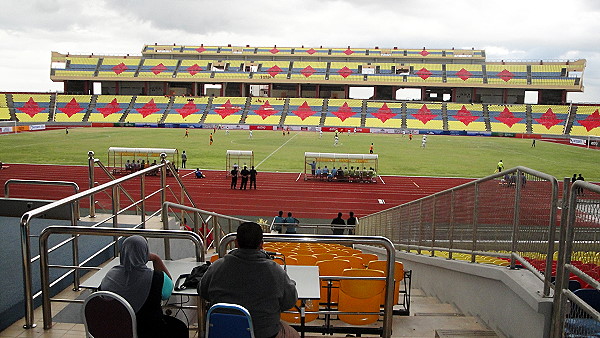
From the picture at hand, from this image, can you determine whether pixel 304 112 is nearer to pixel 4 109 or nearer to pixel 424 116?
pixel 424 116

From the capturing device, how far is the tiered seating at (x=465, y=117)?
232 feet

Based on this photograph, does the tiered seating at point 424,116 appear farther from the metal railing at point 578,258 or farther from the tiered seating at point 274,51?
the metal railing at point 578,258

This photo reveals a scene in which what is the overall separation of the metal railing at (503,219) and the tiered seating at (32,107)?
78.3 m

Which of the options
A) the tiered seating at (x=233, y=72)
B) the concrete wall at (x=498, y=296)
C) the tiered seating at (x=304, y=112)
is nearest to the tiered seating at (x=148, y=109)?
the tiered seating at (x=233, y=72)

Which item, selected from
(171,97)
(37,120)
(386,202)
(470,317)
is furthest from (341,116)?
(470,317)

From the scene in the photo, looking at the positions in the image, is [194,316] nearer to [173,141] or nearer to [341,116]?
[173,141]

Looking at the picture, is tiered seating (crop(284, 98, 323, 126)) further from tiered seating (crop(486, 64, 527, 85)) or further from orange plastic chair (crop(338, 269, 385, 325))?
orange plastic chair (crop(338, 269, 385, 325))

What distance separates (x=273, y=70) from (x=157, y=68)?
22061 millimetres

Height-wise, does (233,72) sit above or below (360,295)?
above

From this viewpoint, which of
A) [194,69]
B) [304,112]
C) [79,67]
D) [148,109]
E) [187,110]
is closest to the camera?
[304,112]

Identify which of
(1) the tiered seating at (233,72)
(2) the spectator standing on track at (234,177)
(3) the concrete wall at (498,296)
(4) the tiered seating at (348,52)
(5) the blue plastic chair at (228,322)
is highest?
(4) the tiered seating at (348,52)

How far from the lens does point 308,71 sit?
90.0 metres

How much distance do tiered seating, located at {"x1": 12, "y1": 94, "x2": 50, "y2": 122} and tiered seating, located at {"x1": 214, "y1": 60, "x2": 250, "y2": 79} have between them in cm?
2838

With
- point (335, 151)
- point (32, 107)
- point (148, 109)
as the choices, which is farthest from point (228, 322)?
point (32, 107)
